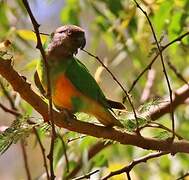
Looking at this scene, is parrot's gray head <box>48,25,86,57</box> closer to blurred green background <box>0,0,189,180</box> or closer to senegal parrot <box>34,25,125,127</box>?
senegal parrot <box>34,25,125,127</box>

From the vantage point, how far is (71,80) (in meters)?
1.19

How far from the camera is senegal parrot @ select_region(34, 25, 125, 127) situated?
1130mm

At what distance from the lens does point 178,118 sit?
174 cm

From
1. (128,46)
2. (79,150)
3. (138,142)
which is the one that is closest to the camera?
(138,142)

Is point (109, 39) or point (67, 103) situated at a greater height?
point (109, 39)

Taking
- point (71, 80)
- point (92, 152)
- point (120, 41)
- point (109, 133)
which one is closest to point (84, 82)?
point (71, 80)

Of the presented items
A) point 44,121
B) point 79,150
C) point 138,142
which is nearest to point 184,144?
point 138,142

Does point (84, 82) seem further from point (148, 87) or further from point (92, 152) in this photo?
point (148, 87)

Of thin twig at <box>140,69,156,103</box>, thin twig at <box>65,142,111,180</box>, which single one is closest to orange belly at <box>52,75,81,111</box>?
thin twig at <box>65,142,111,180</box>

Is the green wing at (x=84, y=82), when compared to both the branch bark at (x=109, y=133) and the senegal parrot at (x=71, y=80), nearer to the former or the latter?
the senegal parrot at (x=71, y=80)

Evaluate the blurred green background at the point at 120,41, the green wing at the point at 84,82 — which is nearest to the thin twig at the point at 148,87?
the blurred green background at the point at 120,41

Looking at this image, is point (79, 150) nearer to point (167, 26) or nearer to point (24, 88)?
point (167, 26)

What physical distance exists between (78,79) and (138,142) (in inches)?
9.3

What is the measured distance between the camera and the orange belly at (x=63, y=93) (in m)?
1.17
